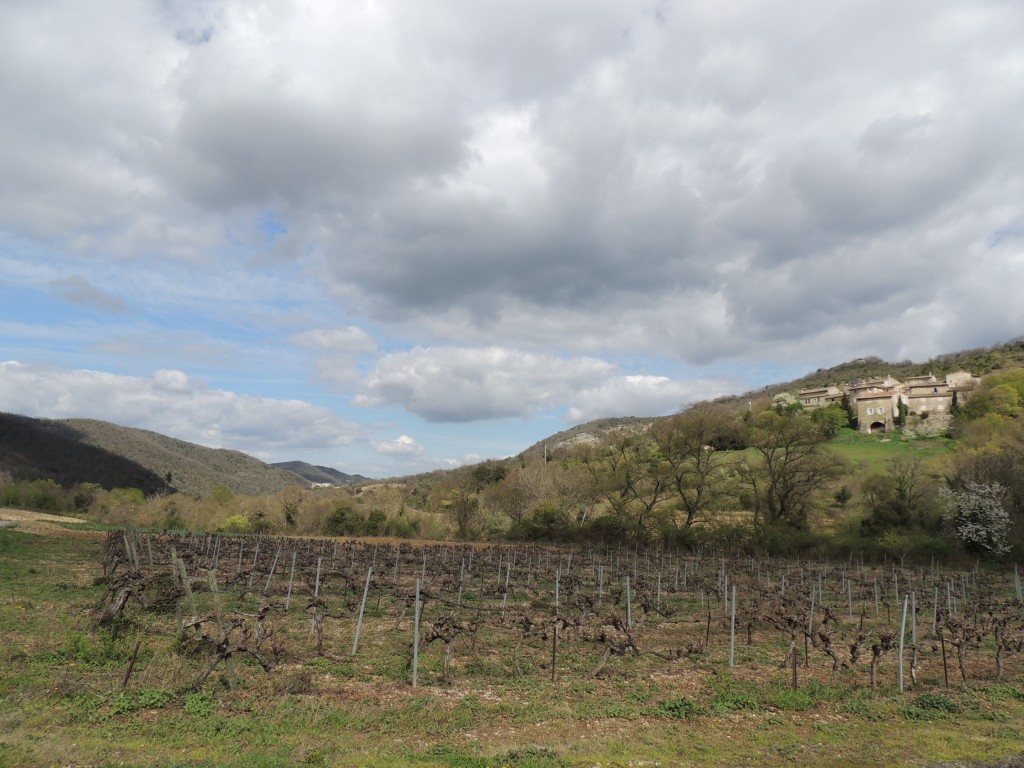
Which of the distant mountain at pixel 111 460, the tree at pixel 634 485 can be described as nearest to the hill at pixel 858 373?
the tree at pixel 634 485

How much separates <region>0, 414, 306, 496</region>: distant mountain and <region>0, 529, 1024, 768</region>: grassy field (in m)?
74.3

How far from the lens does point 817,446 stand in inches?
1475

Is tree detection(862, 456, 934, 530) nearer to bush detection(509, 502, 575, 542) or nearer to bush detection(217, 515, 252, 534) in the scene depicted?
bush detection(509, 502, 575, 542)

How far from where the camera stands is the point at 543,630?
10.6m

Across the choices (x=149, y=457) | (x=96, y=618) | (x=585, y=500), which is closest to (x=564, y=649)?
(x=96, y=618)

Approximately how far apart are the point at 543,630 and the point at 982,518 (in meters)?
30.8

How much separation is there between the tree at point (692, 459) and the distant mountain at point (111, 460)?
59.5m

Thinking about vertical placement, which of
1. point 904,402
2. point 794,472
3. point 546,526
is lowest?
point 546,526

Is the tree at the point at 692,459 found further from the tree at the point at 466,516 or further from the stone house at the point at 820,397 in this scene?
the stone house at the point at 820,397

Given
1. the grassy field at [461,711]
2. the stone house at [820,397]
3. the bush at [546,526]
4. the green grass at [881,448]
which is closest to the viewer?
the grassy field at [461,711]

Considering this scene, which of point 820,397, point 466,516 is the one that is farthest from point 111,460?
point 820,397

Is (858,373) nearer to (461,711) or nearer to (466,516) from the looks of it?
(466,516)

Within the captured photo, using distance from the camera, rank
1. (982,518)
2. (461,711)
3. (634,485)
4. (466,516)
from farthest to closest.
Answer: (634,485)
(466,516)
(982,518)
(461,711)

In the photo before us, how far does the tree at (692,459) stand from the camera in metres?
39.8
